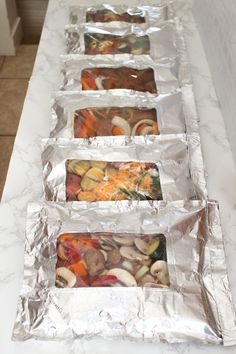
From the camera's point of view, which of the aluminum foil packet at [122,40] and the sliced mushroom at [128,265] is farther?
the aluminum foil packet at [122,40]

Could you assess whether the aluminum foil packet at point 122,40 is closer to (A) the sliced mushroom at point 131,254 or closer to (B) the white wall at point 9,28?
(A) the sliced mushroom at point 131,254

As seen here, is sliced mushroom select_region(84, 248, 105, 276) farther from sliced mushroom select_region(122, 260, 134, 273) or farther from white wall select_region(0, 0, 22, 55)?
white wall select_region(0, 0, 22, 55)

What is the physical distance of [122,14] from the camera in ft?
4.05

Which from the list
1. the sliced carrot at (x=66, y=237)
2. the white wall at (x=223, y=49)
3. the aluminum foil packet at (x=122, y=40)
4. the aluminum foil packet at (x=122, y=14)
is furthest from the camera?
the aluminum foil packet at (x=122, y=14)

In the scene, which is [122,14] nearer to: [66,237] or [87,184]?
[87,184]

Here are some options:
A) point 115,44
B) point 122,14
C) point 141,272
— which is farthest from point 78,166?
point 122,14

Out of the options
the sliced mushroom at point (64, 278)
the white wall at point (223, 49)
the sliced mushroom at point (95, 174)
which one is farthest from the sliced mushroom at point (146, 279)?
the white wall at point (223, 49)

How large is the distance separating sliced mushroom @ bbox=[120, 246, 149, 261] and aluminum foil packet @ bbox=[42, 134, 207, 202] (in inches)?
4.2

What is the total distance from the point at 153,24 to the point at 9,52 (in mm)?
1184

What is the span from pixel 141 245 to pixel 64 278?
0.13 meters

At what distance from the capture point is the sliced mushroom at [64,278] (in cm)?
65

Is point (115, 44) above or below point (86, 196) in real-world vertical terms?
above

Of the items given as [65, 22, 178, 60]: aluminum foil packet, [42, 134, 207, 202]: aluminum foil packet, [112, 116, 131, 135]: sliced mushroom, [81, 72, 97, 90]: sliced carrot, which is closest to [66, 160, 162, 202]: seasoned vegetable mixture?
[42, 134, 207, 202]: aluminum foil packet

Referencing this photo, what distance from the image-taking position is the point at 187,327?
0.61 m
